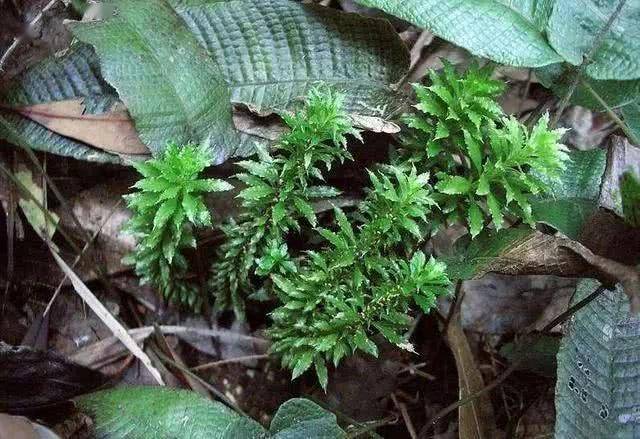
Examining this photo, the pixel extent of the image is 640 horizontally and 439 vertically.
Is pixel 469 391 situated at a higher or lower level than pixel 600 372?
lower

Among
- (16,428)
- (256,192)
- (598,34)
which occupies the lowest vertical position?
(16,428)

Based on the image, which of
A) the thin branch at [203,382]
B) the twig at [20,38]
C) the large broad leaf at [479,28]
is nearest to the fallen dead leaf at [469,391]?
the thin branch at [203,382]

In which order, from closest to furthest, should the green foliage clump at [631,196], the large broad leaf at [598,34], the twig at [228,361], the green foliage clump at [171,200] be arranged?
1. the green foliage clump at [631,196]
2. the green foliage clump at [171,200]
3. the large broad leaf at [598,34]
4. the twig at [228,361]

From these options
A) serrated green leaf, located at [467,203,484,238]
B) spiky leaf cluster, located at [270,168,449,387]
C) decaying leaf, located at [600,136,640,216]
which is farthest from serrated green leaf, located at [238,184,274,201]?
decaying leaf, located at [600,136,640,216]

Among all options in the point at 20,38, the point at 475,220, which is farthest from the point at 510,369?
the point at 20,38

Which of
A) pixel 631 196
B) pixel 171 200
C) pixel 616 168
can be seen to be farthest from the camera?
pixel 616 168

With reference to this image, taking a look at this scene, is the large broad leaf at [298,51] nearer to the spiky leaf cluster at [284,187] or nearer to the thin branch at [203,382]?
the spiky leaf cluster at [284,187]

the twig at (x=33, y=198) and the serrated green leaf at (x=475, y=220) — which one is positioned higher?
the serrated green leaf at (x=475, y=220)

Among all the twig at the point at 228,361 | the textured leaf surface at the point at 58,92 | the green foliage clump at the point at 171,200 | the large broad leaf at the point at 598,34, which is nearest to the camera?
the green foliage clump at the point at 171,200

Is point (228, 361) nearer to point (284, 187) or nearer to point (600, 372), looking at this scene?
point (284, 187)
